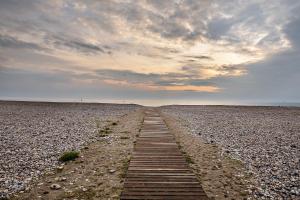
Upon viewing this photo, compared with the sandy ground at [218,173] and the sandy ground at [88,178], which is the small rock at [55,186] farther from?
the sandy ground at [218,173]

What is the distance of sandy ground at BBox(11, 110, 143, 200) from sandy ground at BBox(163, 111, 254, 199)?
351 centimetres

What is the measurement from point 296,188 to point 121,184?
690 centimetres

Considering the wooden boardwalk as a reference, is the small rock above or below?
below

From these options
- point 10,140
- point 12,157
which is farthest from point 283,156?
point 10,140

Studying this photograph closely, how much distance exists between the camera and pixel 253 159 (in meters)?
14.6

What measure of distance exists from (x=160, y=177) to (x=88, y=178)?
316 centimetres

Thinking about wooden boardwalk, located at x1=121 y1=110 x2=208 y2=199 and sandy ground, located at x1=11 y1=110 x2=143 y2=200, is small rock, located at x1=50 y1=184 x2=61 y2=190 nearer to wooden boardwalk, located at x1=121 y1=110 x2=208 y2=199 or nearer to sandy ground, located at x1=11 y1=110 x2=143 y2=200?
sandy ground, located at x1=11 y1=110 x2=143 y2=200

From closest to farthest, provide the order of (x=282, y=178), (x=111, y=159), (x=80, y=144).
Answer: (x=282, y=178) < (x=111, y=159) < (x=80, y=144)

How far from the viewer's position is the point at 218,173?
1206 centimetres

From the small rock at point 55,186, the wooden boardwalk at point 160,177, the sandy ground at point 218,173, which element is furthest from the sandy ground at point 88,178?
the sandy ground at point 218,173

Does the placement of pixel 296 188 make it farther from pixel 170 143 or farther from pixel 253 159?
pixel 170 143

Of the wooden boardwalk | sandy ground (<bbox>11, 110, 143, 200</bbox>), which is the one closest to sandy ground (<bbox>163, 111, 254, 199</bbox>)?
the wooden boardwalk

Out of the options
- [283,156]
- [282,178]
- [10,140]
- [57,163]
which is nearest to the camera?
[282,178]

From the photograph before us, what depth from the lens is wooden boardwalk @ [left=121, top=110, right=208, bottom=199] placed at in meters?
8.91
